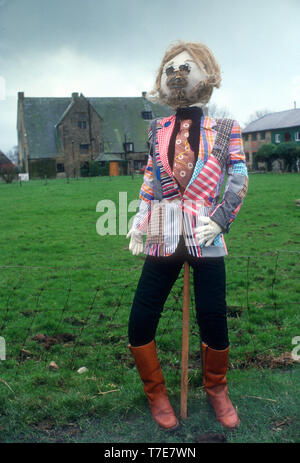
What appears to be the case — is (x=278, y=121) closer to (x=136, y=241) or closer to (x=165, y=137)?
(x=165, y=137)

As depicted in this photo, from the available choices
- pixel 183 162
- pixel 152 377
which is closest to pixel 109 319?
pixel 152 377

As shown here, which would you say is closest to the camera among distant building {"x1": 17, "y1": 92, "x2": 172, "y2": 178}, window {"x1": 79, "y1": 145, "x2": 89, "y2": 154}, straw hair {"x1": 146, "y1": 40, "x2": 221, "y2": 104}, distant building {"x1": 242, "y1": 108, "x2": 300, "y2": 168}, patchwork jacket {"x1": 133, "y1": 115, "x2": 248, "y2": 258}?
patchwork jacket {"x1": 133, "y1": 115, "x2": 248, "y2": 258}

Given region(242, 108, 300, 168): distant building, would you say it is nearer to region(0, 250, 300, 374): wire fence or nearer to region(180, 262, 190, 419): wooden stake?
region(0, 250, 300, 374): wire fence

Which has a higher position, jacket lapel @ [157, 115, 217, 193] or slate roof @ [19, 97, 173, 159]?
slate roof @ [19, 97, 173, 159]

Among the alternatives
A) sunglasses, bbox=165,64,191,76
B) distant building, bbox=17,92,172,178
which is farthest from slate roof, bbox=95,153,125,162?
sunglasses, bbox=165,64,191,76

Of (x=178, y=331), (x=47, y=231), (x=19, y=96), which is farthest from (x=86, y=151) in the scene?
(x=178, y=331)

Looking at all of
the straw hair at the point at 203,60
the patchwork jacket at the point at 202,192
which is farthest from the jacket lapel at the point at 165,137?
the straw hair at the point at 203,60

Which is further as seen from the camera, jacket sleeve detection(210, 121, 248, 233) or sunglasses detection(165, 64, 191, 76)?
sunglasses detection(165, 64, 191, 76)

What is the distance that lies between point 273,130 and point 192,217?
59.6 m

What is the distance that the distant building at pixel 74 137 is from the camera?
56.0 m

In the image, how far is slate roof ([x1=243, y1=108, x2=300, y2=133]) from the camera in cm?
5706

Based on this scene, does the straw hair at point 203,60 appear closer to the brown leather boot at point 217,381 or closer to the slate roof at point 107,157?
the brown leather boot at point 217,381

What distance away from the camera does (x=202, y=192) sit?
3.01 meters
